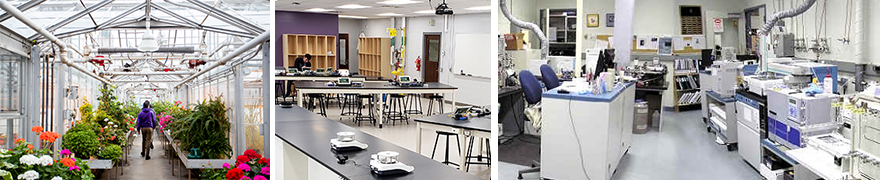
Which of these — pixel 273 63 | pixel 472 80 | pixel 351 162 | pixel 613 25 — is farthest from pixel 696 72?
pixel 273 63

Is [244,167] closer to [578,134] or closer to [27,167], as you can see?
[27,167]

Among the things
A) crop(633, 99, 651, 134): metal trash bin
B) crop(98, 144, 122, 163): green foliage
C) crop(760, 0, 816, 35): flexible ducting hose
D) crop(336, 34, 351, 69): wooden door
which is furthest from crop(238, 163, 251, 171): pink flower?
crop(760, 0, 816, 35): flexible ducting hose

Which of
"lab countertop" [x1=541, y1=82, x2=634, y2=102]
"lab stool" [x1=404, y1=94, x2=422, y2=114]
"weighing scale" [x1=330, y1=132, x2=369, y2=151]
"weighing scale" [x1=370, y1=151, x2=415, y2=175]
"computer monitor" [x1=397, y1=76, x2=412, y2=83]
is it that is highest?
"computer monitor" [x1=397, y1=76, x2=412, y2=83]

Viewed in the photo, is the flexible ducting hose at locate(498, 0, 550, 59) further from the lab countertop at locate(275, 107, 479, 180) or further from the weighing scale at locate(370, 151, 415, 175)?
the weighing scale at locate(370, 151, 415, 175)

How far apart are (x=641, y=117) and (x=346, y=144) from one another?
13.4ft

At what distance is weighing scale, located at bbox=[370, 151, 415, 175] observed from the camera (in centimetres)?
235

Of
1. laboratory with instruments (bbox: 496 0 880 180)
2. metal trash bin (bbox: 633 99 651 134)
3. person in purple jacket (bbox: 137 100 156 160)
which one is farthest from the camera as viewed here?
person in purple jacket (bbox: 137 100 156 160)

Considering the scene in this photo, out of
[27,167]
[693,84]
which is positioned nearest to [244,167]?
[27,167]

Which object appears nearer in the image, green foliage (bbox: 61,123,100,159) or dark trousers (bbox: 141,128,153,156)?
green foliage (bbox: 61,123,100,159)

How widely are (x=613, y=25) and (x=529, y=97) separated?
966 millimetres

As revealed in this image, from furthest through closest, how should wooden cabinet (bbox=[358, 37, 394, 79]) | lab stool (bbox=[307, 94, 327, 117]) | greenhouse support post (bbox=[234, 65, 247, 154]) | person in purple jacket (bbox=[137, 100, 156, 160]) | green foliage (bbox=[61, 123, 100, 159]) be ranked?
person in purple jacket (bbox=[137, 100, 156, 160]), green foliage (bbox=[61, 123, 100, 159]), greenhouse support post (bbox=[234, 65, 247, 154]), lab stool (bbox=[307, 94, 327, 117]), wooden cabinet (bbox=[358, 37, 394, 79])

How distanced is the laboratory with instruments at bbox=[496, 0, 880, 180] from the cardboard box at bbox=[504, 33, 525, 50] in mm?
16

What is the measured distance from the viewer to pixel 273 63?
209 cm

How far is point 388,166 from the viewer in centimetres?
235
